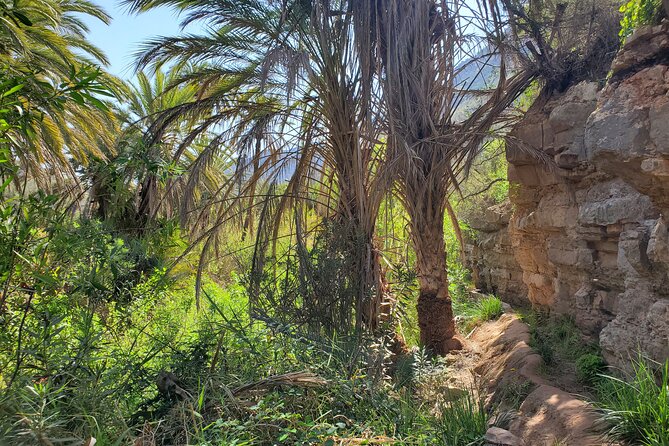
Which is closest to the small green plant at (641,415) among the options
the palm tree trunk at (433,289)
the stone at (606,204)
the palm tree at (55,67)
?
the stone at (606,204)

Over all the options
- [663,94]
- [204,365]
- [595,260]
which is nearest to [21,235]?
[204,365]

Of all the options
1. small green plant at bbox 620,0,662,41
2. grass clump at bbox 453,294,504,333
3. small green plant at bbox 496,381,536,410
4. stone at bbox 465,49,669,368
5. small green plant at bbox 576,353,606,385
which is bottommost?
small green plant at bbox 496,381,536,410

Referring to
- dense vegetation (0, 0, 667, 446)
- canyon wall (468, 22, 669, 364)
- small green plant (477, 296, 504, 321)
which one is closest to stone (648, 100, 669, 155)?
canyon wall (468, 22, 669, 364)

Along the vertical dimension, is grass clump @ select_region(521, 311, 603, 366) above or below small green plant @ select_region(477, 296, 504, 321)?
below

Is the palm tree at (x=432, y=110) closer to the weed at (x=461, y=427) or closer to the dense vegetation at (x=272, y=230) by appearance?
the dense vegetation at (x=272, y=230)

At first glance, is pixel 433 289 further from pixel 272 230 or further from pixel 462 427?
pixel 462 427

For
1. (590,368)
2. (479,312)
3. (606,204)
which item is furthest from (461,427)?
(479,312)

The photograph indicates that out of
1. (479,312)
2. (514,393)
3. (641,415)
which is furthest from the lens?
(479,312)

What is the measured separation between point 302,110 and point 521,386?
13.7 ft

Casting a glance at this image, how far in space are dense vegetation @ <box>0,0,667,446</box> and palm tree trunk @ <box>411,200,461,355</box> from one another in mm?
31

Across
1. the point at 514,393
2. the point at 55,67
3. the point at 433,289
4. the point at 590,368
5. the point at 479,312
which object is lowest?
the point at 514,393

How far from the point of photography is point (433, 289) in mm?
7641

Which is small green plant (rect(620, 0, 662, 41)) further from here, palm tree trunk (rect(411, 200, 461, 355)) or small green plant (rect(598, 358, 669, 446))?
small green plant (rect(598, 358, 669, 446))

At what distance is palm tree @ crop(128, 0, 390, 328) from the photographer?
588cm
